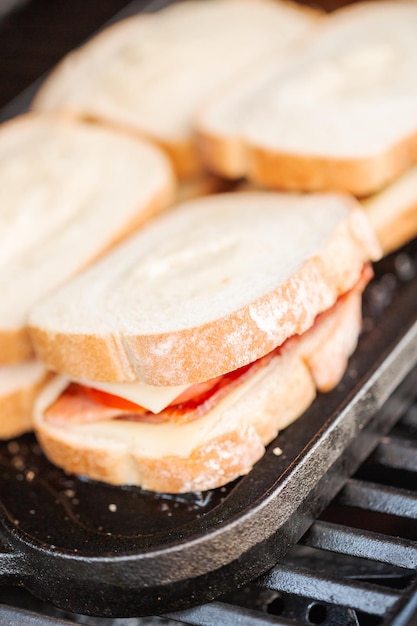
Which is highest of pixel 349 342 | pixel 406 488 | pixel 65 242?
pixel 65 242

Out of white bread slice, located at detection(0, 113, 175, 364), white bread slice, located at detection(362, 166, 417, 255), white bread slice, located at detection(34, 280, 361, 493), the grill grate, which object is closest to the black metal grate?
the grill grate

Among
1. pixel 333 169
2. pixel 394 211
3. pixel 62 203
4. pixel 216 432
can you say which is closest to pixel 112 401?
pixel 216 432

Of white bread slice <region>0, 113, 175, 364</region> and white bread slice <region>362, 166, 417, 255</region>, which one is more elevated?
white bread slice <region>0, 113, 175, 364</region>

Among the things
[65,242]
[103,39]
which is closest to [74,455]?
[65,242]

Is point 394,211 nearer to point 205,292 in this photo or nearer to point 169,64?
point 205,292

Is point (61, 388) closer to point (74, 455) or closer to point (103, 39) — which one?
point (74, 455)

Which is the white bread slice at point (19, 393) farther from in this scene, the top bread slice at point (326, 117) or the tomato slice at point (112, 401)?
the top bread slice at point (326, 117)

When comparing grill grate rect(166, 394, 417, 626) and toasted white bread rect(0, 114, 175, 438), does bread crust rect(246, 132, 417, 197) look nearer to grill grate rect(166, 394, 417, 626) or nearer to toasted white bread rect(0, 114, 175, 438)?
toasted white bread rect(0, 114, 175, 438)
